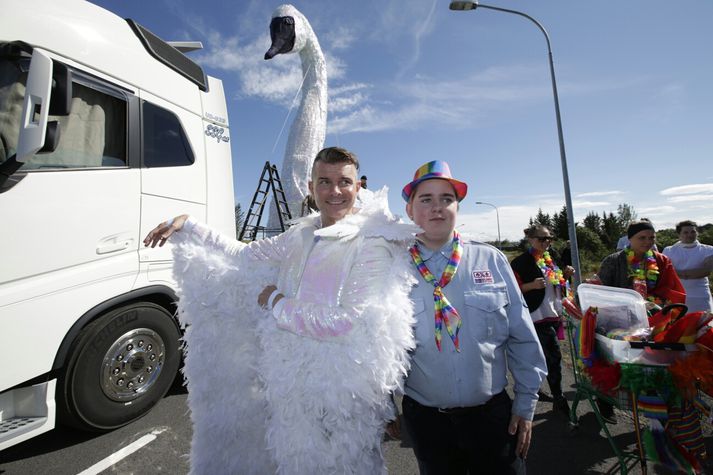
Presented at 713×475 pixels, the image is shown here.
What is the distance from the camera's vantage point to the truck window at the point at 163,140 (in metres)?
2.94

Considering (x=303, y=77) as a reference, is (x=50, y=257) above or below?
below

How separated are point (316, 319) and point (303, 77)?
7379 millimetres

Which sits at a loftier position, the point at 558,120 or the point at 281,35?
the point at 281,35

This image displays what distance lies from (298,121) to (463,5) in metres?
4.28

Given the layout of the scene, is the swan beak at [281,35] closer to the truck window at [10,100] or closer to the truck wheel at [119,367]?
the truck window at [10,100]

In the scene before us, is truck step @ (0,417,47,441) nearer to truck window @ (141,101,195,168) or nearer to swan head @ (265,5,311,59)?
truck window @ (141,101,195,168)

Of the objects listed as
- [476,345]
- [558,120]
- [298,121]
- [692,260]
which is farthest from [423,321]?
[558,120]

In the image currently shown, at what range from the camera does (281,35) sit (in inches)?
276

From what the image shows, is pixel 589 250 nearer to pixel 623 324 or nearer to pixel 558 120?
pixel 558 120

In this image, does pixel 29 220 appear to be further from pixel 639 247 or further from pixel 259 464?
pixel 639 247

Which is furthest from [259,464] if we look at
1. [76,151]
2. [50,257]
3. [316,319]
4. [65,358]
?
[76,151]

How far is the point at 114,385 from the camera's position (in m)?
2.64

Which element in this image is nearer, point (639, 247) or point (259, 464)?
point (259, 464)

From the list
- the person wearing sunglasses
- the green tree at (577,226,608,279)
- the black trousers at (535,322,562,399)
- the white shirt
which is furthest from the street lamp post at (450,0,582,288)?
the green tree at (577,226,608,279)
